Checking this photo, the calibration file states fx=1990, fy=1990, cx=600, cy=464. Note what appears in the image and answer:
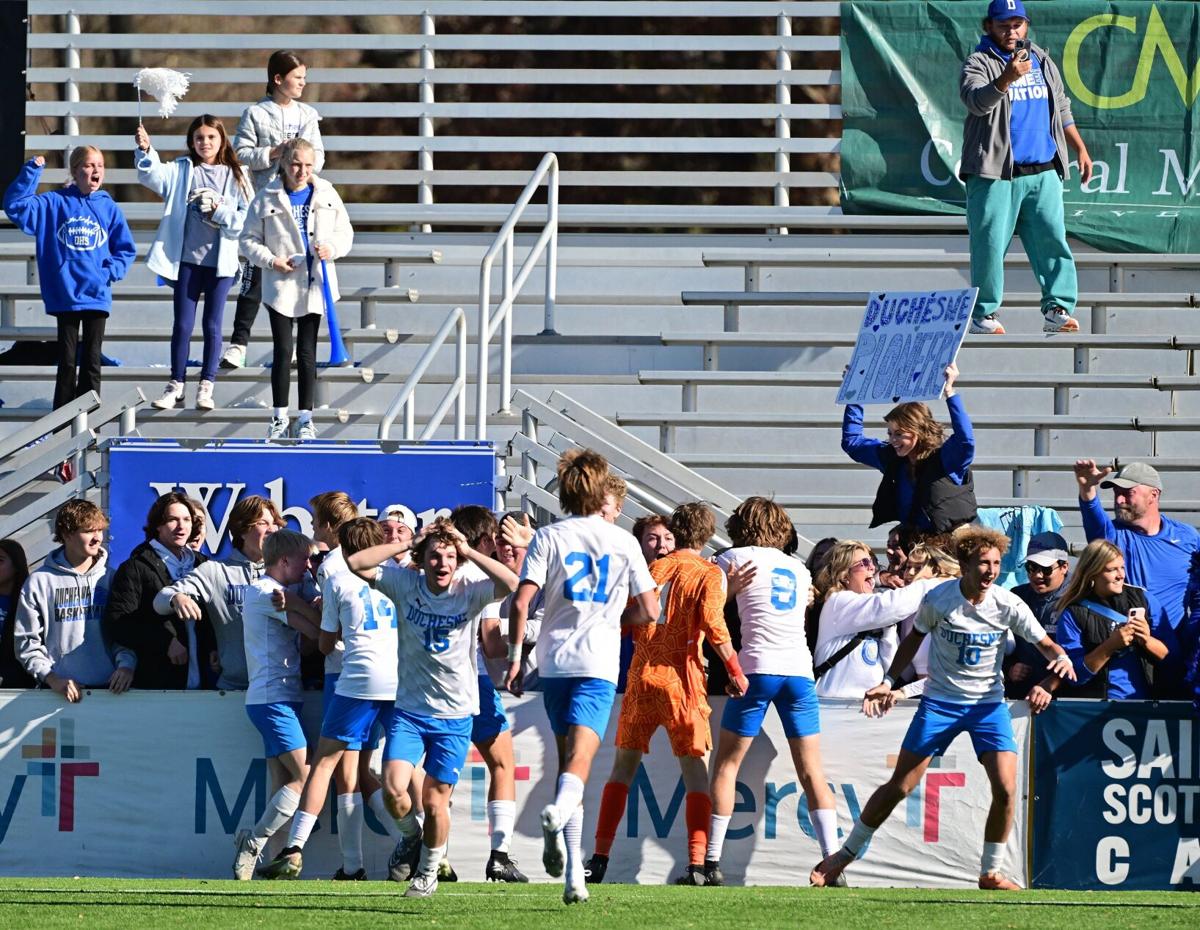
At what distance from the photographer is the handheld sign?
1009 cm

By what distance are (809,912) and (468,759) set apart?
83.7 inches

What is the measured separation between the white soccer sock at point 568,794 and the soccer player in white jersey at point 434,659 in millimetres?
489

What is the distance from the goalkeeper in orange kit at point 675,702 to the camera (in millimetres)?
8242

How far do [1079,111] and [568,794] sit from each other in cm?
859

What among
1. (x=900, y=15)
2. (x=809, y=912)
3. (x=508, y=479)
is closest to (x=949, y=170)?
(x=900, y=15)

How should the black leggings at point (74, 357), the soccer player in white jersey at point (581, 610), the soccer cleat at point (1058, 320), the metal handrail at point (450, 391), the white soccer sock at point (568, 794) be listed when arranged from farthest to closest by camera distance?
the soccer cleat at point (1058, 320) → the black leggings at point (74, 357) → the metal handrail at point (450, 391) → the soccer player in white jersey at point (581, 610) → the white soccer sock at point (568, 794)

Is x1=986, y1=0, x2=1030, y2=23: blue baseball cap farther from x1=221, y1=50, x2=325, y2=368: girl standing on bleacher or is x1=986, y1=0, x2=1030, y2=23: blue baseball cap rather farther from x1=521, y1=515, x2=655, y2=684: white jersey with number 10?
x1=521, y1=515, x2=655, y2=684: white jersey with number 10

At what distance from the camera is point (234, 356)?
40.5 feet

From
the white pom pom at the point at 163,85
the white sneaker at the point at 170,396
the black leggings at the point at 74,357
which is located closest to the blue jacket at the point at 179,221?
the black leggings at the point at 74,357

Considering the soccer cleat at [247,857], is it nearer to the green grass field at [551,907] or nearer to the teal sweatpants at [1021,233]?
the green grass field at [551,907]

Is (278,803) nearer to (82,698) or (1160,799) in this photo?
(82,698)

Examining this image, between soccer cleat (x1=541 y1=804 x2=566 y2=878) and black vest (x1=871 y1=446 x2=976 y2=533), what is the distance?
129 inches

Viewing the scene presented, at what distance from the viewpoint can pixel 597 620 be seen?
7582 mm

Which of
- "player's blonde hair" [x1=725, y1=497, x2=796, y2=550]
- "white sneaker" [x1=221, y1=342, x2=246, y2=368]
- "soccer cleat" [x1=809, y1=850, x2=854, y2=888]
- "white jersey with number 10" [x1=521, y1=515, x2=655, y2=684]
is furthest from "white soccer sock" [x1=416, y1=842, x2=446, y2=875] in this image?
"white sneaker" [x1=221, y1=342, x2=246, y2=368]
